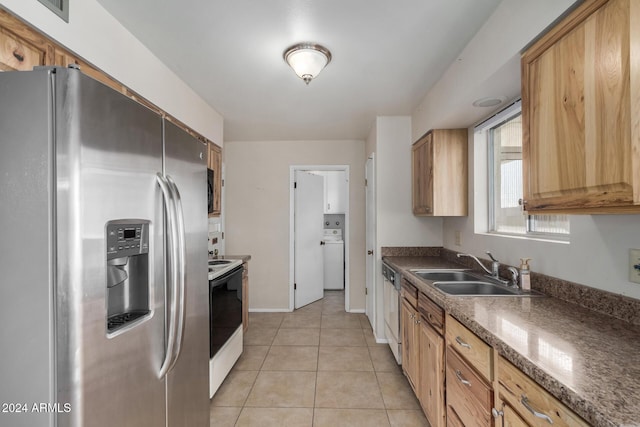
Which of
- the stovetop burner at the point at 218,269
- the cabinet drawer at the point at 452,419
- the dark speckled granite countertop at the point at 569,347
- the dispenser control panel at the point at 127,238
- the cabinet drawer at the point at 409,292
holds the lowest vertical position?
the cabinet drawer at the point at 452,419

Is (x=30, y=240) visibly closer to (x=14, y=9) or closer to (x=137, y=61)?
(x=14, y=9)

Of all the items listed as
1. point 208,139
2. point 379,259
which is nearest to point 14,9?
point 208,139

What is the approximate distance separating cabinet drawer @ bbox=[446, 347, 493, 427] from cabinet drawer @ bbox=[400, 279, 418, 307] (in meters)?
0.54

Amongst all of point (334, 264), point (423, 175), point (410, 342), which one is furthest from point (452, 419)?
point (334, 264)

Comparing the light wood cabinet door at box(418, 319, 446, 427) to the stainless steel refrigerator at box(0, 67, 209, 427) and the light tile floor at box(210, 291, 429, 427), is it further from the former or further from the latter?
the stainless steel refrigerator at box(0, 67, 209, 427)

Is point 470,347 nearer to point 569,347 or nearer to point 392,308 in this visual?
point 569,347

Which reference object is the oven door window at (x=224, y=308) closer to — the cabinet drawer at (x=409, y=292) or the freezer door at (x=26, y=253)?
the freezer door at (x=26, y=253)

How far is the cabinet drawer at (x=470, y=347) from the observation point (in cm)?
110

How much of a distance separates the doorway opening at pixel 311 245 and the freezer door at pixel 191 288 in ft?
8.79

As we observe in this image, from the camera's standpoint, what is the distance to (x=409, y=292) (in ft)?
7.02

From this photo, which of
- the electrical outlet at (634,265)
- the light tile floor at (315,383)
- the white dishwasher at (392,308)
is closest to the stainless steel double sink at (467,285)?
the white dishwasher at (392,308)

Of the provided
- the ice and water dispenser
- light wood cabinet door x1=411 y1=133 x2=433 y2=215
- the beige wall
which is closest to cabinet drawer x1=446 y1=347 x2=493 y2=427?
the ice and water dispenser

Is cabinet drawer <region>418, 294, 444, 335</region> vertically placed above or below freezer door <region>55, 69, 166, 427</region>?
below

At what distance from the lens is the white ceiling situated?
1.52 metres
